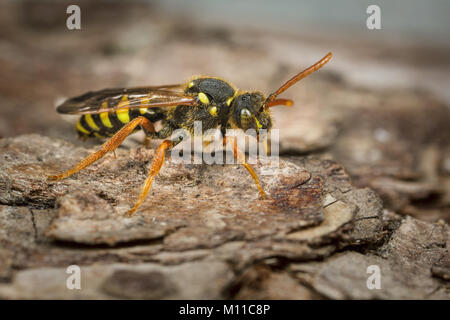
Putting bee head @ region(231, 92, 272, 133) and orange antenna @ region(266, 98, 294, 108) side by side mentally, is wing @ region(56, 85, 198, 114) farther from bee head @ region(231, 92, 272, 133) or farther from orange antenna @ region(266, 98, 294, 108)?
orange antenna @ region(266, 98, 294, 108)

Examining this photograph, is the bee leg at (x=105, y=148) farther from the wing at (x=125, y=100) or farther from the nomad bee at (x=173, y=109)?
the wing at (x=125, y=100)

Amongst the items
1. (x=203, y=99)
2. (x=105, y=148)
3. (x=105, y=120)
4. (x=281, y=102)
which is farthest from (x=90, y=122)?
(x=281, y=102)

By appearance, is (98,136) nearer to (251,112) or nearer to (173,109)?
(173,109)

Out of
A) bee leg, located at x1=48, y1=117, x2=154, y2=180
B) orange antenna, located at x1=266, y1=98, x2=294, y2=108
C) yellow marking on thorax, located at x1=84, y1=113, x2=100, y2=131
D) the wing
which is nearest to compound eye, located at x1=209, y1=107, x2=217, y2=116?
the wing

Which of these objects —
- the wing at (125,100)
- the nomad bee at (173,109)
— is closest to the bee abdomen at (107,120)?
the nomad bee at (173,109)

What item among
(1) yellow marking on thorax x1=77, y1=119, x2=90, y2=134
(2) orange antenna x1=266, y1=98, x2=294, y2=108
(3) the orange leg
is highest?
(2) orange antenna x1=266, y1=98, x2=294, y2=108

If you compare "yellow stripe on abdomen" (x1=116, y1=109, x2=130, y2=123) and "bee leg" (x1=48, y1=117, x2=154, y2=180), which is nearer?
"bee leg" (x1=48, y1=117, x2=154, y2=180)

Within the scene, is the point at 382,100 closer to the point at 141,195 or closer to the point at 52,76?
the point at 141,195

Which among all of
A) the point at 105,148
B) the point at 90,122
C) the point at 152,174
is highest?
the point at 90,122
